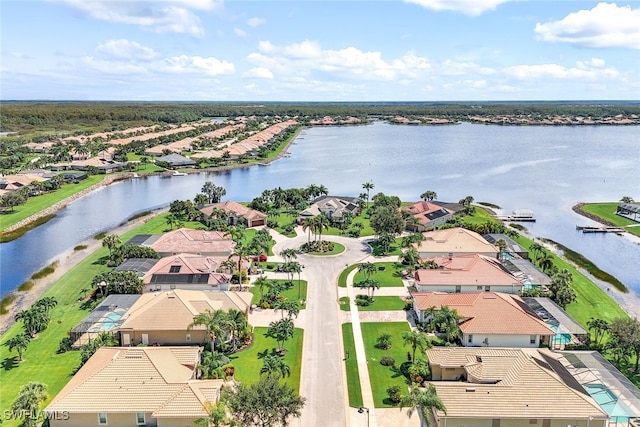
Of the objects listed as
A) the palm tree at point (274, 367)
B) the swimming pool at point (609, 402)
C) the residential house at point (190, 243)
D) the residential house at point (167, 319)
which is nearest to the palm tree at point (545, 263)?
the swimming pool at point (609, 402)

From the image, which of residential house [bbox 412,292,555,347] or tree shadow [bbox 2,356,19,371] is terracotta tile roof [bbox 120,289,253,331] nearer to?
tree shadow [bbox 2,356,19,371]

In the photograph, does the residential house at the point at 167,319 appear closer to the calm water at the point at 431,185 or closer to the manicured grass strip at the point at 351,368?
the manicured grass strip at the point at 351,368

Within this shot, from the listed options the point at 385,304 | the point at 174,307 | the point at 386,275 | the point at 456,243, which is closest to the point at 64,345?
the point at 174,307

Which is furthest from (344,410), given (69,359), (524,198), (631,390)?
(524,198)

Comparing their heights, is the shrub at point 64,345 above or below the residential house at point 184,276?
below

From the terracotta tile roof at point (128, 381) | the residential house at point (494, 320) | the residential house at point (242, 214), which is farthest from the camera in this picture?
the residential house at point (242, 214)

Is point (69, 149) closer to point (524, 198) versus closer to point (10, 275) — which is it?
point (10, 275)

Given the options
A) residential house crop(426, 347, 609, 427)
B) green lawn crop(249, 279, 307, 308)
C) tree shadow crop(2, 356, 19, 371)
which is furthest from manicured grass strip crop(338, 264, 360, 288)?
tree shadow crop(2, 356, 19, 371)
